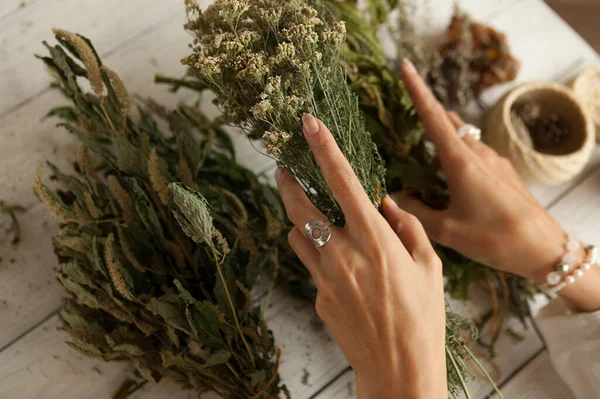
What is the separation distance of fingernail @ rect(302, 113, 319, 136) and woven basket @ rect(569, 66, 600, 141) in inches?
31.0

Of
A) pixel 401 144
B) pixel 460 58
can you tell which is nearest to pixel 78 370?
pixel 401 144

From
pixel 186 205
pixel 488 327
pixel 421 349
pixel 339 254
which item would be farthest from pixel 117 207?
pixel 488 327

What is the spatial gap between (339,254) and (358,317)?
0.29 ft

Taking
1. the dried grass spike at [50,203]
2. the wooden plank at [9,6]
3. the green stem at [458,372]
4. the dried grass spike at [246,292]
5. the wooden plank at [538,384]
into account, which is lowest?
the wooden plank at [538,384]

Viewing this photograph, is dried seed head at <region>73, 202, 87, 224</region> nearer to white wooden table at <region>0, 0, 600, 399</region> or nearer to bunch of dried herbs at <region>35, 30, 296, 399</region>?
bunch of dried herbs at <region>35, 30, 296, 399</region>

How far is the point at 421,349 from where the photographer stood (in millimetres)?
627

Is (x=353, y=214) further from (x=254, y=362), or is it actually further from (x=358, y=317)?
(x=254, y=362)

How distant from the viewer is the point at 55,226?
0.95 meters

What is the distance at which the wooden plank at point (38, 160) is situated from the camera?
2.99 ft

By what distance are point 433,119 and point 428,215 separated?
0.18 metres

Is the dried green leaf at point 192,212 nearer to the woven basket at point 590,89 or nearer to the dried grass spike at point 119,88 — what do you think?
the dried grass spike at point 119,88

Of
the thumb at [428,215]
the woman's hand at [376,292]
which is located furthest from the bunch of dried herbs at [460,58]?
the woman's hand at [376,292]

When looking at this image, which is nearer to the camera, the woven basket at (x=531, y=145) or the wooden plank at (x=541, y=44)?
the woven basket at (x=531, y=145)

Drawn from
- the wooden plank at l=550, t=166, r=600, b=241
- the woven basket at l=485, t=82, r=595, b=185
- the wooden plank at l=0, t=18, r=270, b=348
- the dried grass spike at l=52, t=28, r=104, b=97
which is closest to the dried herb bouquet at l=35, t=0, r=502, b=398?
the dried grass spike at l=52, t=28, r=104, b=97
